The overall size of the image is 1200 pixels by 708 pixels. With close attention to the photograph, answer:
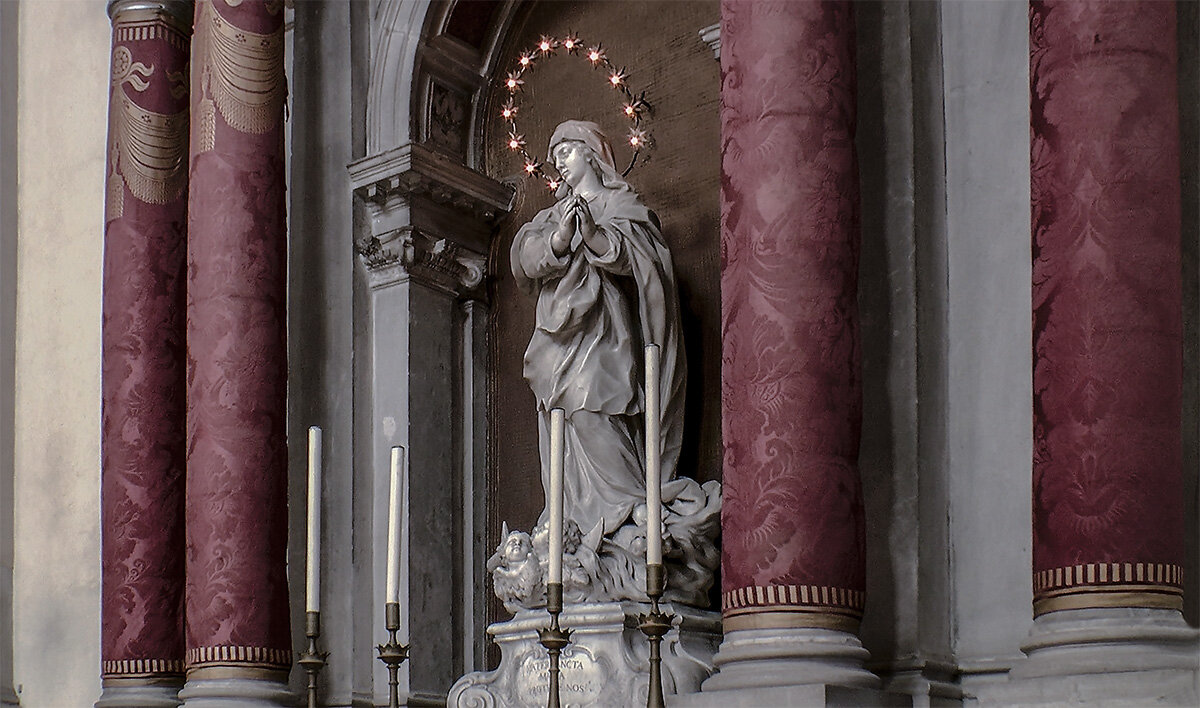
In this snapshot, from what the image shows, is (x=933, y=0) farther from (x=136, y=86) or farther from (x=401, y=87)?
(x=136, y=86)

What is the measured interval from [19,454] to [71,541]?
721 mm

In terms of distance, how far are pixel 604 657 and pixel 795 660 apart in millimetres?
1165

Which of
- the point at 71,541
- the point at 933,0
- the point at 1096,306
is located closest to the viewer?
the point at 1096,306

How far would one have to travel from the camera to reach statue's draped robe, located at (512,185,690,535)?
790cm

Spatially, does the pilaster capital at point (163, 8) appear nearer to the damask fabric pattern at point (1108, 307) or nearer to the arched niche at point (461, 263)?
the arched niche at point (461, 263)

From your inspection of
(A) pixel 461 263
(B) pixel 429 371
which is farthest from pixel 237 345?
(A) pixel 461 263

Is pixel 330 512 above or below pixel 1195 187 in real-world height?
below

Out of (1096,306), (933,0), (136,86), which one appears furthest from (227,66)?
(1096,306)

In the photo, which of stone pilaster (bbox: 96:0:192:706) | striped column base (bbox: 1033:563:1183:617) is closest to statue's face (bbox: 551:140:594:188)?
stone pilaster (bbox: 96:0:192:706)

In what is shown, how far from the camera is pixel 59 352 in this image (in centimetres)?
1058

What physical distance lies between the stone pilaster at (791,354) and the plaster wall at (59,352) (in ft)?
16.1

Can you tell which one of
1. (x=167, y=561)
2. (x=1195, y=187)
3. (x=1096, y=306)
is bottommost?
(x=167, y=561)

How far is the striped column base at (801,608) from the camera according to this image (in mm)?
6406

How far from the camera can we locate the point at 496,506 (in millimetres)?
9164
